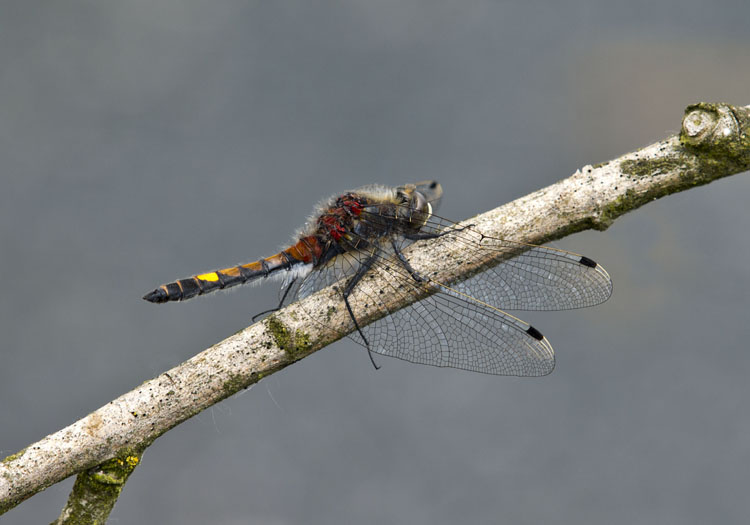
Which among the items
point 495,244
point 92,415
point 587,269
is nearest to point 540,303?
point 587,269

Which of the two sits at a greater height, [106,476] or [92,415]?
A: [92,415]

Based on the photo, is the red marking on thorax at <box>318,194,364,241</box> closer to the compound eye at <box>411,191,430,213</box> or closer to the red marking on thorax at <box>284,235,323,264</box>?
the red marking on thorax at <box>284,235,323,264</box>

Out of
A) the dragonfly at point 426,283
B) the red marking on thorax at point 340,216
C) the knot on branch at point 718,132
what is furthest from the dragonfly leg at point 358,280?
the knot on branch at point 718,132

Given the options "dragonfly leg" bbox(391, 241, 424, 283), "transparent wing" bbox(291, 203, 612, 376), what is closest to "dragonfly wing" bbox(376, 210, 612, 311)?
"transparent wing" bbox(291, 203, 612, 376)

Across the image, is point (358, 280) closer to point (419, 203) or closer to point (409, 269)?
point (409, 269)

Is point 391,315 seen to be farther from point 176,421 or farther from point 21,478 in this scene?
point 21,478

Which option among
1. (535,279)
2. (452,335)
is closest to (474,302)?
(452,335)
